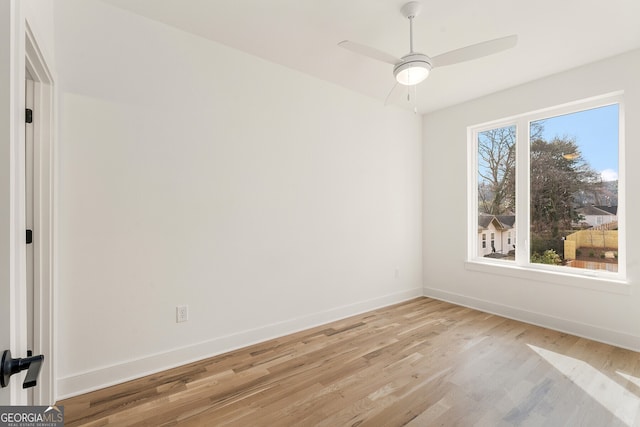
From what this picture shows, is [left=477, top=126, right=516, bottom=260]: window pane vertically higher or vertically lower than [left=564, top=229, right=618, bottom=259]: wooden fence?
higher

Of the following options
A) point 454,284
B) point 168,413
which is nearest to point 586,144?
point 454,284

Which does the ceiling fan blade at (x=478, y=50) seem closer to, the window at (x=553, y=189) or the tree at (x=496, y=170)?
the window at (x=553, y=189)

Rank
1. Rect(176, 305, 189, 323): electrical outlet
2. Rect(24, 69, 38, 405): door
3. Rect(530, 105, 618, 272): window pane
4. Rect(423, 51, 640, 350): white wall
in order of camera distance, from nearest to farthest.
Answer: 1. Rect(24, 69, 38, 405): door
2. Rect(176, 305, 189, 323): electrical outlet
3. Rect(423, 51, 640, 350): white wall
4. Rect(530, 105, 618, 272): window pane

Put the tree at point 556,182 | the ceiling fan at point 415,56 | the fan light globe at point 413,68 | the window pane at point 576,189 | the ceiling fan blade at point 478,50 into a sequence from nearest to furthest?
the ceiling fan blade at point 478,50 < the ceiling fan at point 415,56 < the fan light globe at point 413,68 < the window pane at point 576,189 < the tree at point 556,182

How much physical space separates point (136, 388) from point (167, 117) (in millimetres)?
2005

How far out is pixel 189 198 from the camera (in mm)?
2426

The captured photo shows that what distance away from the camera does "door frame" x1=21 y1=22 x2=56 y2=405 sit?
1.73 m

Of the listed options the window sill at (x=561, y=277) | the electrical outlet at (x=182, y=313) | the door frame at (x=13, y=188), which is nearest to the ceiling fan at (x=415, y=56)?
the door frame at (x=13, y=188)

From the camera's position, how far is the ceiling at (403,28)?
2109mm

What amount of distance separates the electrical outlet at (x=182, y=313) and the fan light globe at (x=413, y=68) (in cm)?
248

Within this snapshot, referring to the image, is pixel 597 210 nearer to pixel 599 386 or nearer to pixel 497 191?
pixel 497 191

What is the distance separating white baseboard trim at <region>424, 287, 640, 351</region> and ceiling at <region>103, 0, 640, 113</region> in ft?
8.46

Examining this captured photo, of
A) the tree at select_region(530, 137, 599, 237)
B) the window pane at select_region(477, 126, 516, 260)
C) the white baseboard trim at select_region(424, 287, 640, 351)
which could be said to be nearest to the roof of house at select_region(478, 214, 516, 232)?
the window pane at select_region(477, 126, 516, 260)

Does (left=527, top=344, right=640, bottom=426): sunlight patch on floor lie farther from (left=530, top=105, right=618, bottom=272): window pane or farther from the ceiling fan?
the ceiling fan
